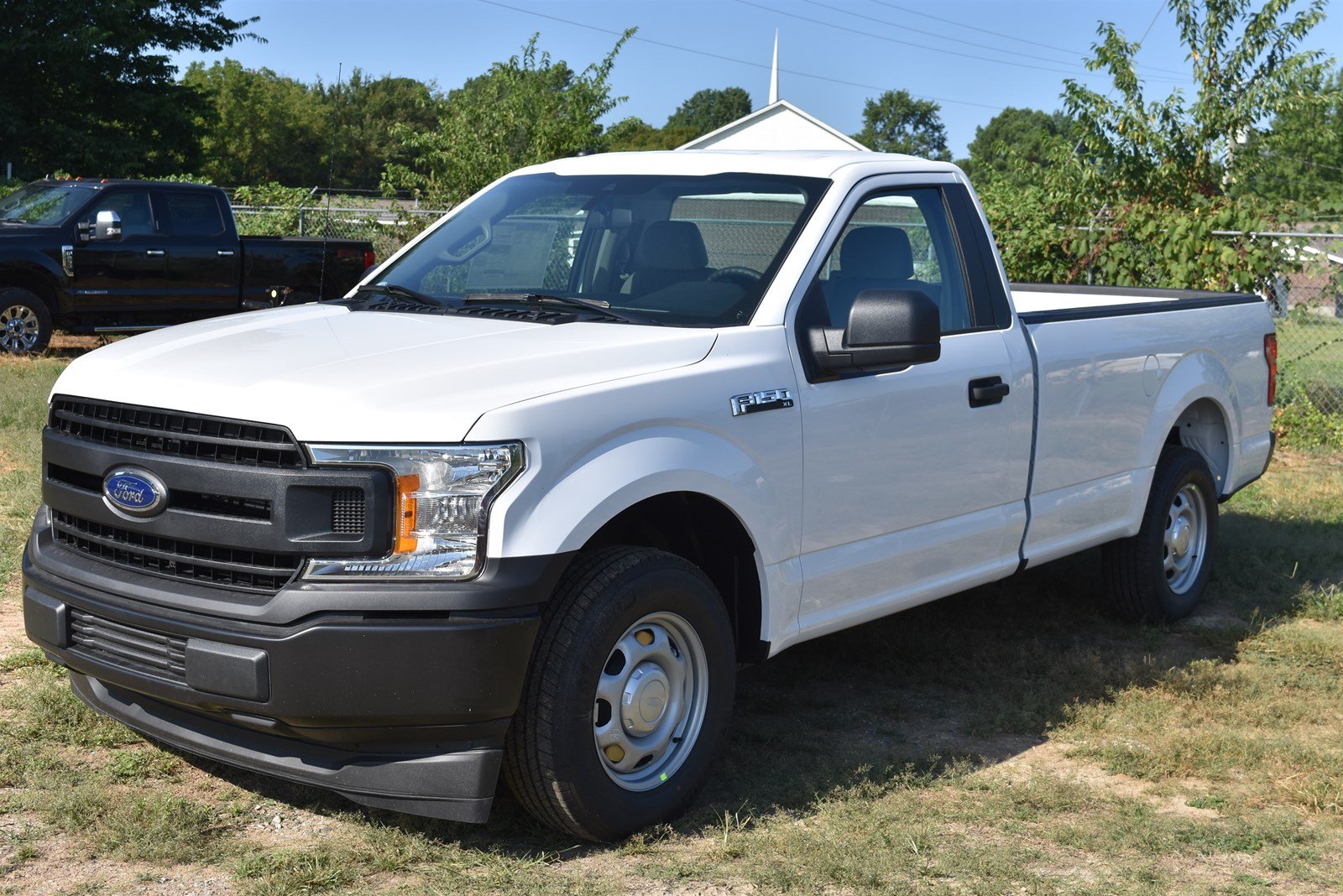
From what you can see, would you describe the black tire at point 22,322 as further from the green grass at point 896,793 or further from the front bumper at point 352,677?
the front bumper at point 352,677

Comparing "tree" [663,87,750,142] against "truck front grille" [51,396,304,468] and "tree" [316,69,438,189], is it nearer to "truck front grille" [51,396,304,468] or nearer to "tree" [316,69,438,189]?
"tree" [316,69,438,189]

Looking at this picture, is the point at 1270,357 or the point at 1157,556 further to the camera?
the point at 1270,357

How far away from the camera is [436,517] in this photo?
357cm

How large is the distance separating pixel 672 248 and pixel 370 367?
142 centimetres

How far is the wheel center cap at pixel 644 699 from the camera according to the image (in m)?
4.05

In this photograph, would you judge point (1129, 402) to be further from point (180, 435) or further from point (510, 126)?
point (510, 126)

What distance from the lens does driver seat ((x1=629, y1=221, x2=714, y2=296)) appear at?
4754 millimetres

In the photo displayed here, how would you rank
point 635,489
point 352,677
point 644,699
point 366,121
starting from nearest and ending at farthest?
1. point 352,677
2. point 635,489
3. point 644,699
4. point 366,121

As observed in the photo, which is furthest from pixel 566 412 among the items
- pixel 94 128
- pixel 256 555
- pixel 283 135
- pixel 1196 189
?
pixel 283 135

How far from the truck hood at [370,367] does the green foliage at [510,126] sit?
15.2m

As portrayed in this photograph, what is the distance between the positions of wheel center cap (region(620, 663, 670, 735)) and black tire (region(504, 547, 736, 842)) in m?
0.14

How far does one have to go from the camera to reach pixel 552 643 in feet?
12.4

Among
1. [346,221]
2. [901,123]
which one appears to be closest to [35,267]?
[346,221]

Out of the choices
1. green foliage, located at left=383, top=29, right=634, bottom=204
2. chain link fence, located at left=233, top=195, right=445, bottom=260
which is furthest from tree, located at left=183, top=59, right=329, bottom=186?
green foliage, located at left=383, top=29, right=634, bottom=204
